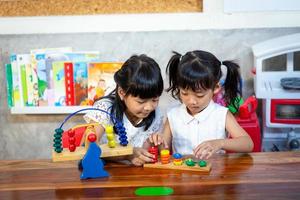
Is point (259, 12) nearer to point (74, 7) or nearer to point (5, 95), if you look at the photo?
point (74, 7)

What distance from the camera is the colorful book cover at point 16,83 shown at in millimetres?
2055

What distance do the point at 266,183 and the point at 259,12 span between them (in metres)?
1.15

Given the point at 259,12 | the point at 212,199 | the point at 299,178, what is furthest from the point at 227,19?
the point at 212,199

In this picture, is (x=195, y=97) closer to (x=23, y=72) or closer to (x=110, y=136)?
(x=110, y=136)

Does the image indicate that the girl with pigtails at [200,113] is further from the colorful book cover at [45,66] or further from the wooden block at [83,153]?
the colorful book cover at [45,66]

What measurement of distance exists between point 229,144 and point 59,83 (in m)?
1.07

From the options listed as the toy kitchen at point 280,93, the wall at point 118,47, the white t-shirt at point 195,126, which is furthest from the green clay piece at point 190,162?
the wall at point 118,47

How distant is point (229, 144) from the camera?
1.26 meters

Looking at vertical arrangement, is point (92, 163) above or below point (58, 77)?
below

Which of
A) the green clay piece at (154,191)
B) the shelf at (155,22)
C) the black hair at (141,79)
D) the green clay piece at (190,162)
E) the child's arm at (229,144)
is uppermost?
the shelf at (155,22)

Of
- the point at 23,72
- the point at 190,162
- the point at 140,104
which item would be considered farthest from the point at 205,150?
the point at 23,72

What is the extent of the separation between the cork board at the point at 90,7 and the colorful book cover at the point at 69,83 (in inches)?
11.2

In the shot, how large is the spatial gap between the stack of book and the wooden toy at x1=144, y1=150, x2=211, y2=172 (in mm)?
921

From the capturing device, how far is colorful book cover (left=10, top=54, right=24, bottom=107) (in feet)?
6.74
